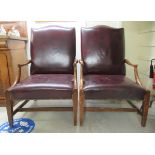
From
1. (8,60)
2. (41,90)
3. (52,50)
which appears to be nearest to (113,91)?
(41,90)

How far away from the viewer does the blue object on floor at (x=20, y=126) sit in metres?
0.91

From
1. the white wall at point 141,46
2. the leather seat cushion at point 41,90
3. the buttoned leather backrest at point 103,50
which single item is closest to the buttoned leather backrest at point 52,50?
the buttoned leather backrest at point 103,50

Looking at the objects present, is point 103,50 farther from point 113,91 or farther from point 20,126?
point 20,126

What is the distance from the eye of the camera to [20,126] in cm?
97

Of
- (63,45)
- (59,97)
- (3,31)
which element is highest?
(3,31)

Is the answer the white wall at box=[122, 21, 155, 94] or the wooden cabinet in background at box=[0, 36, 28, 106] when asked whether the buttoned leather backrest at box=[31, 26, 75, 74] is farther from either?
the white wall at box=[122, 21, 155, 94]

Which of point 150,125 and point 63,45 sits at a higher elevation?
point 63,45

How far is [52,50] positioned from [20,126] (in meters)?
0.61

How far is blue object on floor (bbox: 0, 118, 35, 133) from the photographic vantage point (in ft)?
2.98

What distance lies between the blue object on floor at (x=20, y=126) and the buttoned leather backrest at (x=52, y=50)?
0.38m
